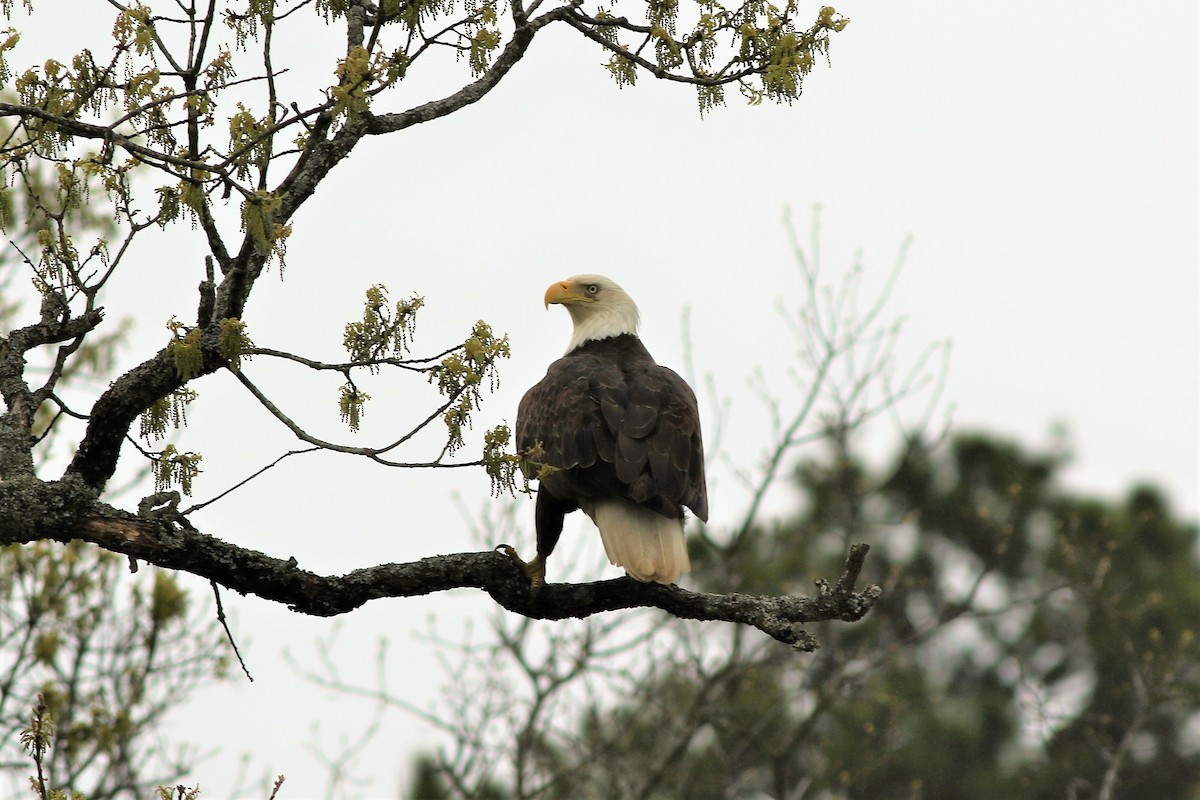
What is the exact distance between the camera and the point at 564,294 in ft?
22.4

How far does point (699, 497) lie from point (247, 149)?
2203mm

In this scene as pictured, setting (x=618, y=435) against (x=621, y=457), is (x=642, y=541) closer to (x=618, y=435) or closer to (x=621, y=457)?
(x=621, y=457)

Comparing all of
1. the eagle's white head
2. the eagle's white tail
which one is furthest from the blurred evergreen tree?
the eagle's white tail

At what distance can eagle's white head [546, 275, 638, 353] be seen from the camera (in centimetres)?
665

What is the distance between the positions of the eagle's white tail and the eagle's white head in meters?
1.67

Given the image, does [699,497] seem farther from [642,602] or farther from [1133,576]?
[1133,576]

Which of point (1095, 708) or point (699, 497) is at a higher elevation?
point (1095, 708)

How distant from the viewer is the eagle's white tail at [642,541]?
189 inches

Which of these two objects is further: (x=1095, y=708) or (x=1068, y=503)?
(x=1068, y=503)

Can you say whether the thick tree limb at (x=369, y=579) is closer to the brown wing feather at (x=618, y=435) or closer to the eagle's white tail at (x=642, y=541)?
the eagle's white tail at (x=642, y=541)

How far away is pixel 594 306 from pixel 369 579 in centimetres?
286

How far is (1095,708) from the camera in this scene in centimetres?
2053

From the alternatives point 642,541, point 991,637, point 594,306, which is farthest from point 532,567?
point 991,637

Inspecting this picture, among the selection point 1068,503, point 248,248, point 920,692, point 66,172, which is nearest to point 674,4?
point 248,248
